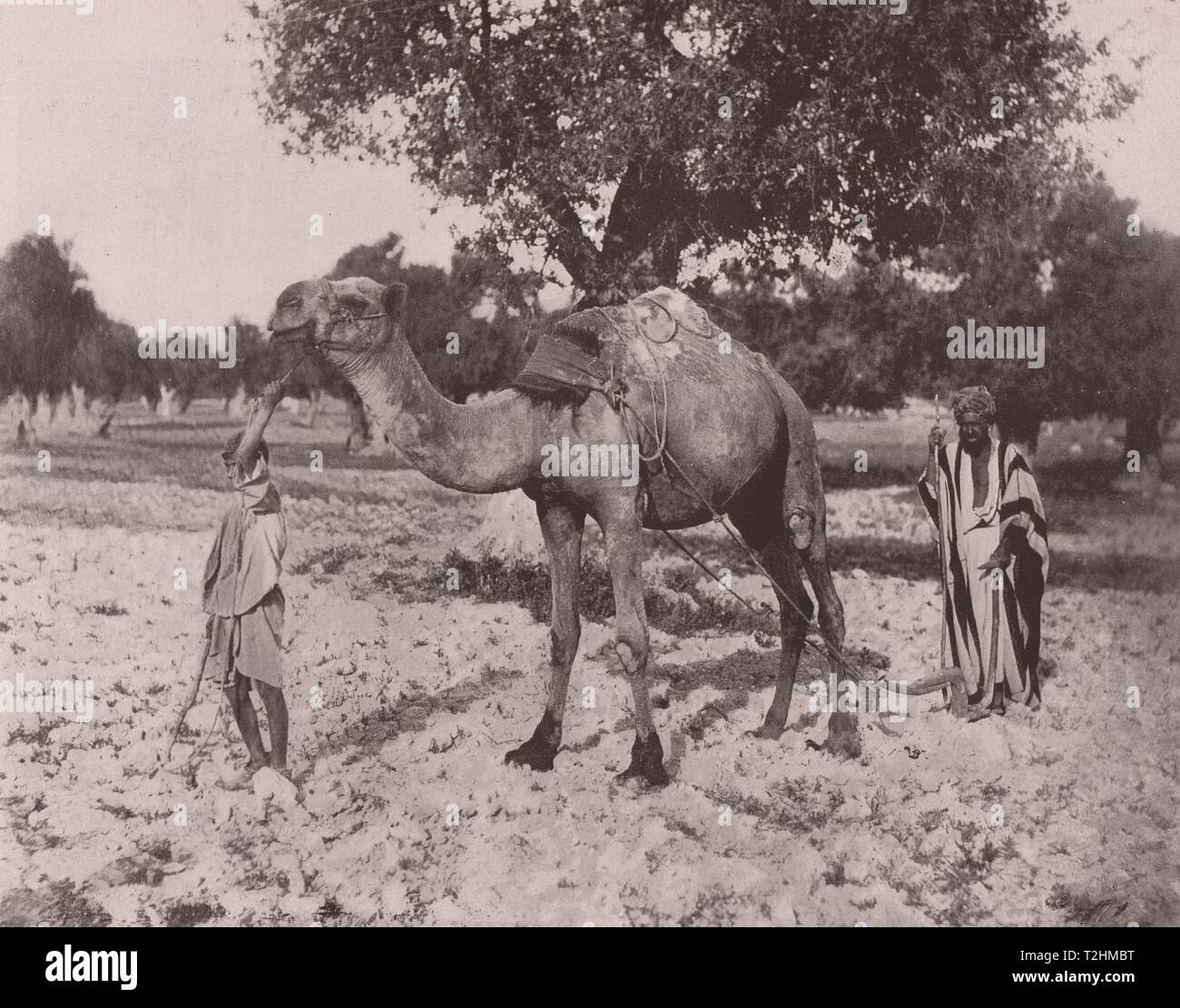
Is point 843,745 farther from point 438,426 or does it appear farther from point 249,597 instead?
point 249,597

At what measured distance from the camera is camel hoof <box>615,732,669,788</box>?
5414 mm

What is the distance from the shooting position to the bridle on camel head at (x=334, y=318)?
4.69 metres

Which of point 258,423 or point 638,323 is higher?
point 638,323

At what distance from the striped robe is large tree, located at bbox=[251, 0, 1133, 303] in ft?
6.19

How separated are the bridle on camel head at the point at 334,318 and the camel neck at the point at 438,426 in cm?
5

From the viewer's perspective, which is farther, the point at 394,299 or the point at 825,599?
the point at 825,599

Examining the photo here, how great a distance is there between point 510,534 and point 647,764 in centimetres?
325

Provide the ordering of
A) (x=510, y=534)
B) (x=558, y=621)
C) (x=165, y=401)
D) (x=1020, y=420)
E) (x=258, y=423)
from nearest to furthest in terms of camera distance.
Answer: (x=258, y=423)
(x=558, y=621)
(x=165, y=401)
(x=510, y=534)
(x=1020, y=420)

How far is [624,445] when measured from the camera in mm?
5359

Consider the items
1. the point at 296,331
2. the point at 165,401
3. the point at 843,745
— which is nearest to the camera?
the point at 296,331

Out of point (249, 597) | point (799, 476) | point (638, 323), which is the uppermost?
point (638, 323)

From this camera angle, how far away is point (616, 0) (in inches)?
266

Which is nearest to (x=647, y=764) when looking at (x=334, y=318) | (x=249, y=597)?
(x=249, y=597)

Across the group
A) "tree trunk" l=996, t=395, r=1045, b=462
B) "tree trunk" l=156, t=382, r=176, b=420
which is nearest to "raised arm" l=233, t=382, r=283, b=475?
"tree trunk" l=156, t=382, r=176, b=420
